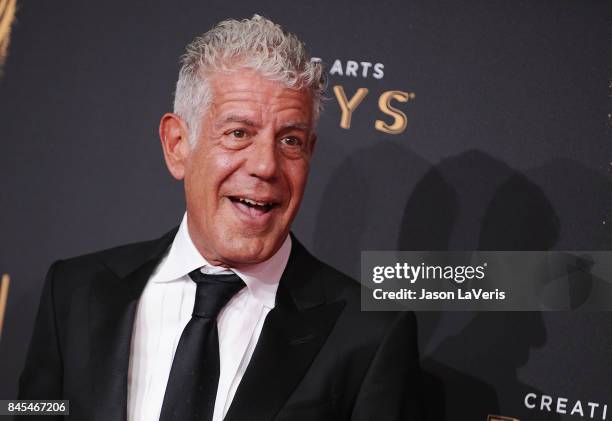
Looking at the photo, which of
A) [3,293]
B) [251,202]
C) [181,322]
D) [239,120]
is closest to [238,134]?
[239,120]

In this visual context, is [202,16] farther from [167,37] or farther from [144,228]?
[144,228]

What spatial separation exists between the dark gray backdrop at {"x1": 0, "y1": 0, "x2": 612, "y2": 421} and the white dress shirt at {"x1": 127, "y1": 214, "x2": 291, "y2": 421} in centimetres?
37

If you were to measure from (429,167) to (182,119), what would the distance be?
0.64 metres

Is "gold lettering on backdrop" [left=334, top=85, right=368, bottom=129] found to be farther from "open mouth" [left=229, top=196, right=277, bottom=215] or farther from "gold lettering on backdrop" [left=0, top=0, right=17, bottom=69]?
"gold lettering on backdrop" [left=0, top=0, right=17, bottom=69]

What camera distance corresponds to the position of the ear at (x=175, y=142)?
1523 millimetres

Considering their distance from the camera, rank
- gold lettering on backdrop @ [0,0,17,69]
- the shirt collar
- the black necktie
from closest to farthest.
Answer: the black necktie < the shirt collar < gold lettering on backdrop @ [0,0,17,69]

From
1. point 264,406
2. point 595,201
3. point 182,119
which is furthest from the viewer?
point 595,201

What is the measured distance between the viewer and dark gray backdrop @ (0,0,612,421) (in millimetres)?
1755

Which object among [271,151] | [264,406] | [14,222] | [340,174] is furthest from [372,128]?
[14,222]

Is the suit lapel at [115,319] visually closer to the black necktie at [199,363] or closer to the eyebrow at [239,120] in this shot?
the black necktie at [199,363]

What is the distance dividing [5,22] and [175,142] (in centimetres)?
75

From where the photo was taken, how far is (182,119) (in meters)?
1.52

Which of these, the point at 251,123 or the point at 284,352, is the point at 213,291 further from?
the point at 251,123

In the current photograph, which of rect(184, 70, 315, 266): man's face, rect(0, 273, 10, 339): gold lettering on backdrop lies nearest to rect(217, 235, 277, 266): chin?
rect(184, 70, 315, 266): man's face
